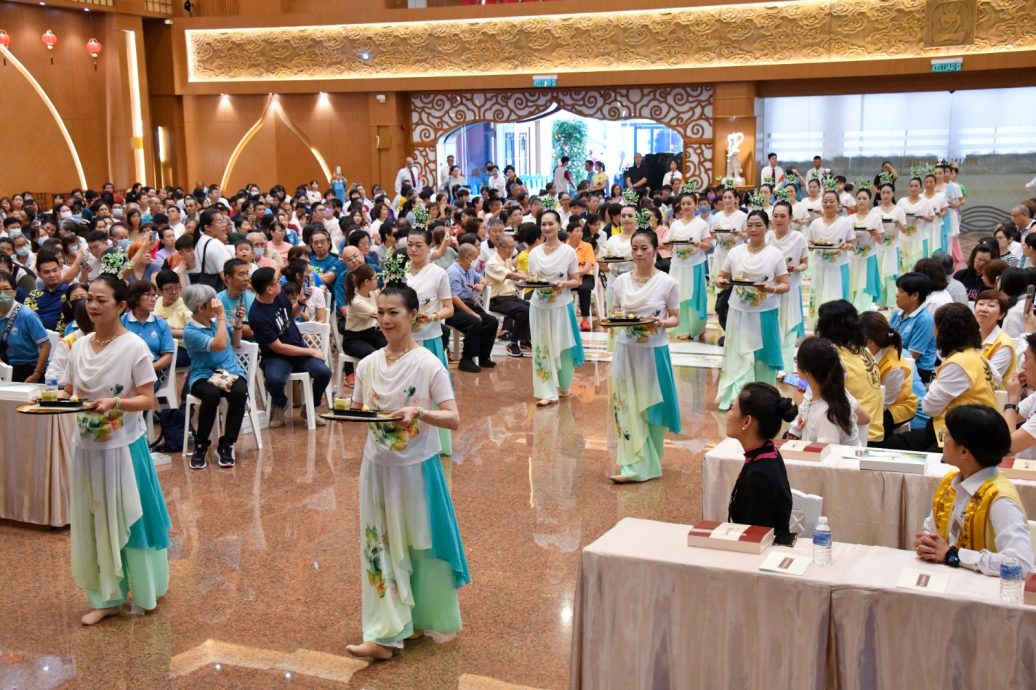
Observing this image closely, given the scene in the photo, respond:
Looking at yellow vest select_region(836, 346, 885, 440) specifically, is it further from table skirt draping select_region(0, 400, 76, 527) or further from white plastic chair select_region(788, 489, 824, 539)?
table skirt draping select_region(0, 400, 76, 527)

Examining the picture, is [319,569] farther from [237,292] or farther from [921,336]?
[921,336]

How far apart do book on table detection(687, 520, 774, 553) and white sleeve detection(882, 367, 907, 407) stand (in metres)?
2.32

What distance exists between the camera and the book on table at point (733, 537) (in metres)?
3.60

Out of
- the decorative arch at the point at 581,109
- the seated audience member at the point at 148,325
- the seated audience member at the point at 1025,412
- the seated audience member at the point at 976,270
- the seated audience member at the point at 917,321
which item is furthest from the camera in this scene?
the decorative arch at the point at 581,109

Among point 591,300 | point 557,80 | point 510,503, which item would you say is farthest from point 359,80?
point 510,503

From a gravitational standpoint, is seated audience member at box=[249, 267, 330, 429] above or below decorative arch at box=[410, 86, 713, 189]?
below

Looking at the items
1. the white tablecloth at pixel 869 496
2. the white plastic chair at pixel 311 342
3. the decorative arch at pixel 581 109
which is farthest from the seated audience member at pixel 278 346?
the decorative arch at pixel 581 109

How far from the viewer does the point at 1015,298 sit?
734 centimetres

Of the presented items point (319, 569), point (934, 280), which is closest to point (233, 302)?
point (319, 569)

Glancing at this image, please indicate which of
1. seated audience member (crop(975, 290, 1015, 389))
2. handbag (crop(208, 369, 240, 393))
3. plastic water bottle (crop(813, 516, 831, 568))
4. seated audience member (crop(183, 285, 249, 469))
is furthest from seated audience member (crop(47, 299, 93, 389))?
seated audience member (crop(975, 290, 1015, 389))

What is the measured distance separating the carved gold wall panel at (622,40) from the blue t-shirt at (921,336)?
47.5ft

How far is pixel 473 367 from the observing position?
1046 centimetres

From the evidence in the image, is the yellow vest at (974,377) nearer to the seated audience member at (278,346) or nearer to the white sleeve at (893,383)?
the white sleeve at (893,383)

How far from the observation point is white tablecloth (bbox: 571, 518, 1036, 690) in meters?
3.21
